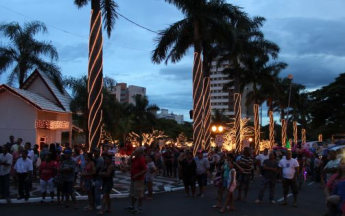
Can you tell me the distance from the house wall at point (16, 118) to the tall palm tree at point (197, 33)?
338 inches

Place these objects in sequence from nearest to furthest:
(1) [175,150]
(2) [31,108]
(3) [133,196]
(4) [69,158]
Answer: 1. (3) [133,196]
2. (4) [69,158]
3. (1) [175,150]
4. (2) [31,108]

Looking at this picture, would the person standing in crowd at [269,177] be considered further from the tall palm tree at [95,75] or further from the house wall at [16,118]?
the house wall at [16,118]

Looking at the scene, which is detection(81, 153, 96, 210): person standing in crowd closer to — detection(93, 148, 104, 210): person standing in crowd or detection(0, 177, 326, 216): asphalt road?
detection(93, 148, 104, 210): person standing in crowd

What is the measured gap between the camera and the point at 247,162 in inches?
566

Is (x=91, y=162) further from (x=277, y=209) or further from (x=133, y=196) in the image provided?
(x=277, y=209)

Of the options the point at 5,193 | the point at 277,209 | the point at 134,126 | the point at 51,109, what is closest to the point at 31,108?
the point at 51,109

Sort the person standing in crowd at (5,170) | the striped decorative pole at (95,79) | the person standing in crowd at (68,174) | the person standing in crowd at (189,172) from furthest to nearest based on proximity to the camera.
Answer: the striped decorative pole at (95,79), the person standing in crowd at (189,172), the person standing in crowd at (5,170), the person standing in crowd at (68,174)

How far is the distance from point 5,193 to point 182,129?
81.5 metres

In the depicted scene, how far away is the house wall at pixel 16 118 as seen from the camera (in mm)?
26109

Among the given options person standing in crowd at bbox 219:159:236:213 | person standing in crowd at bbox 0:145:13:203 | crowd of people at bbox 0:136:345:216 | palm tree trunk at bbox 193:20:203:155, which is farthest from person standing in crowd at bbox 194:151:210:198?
palm tree trunk at bbox 193:20:203:155

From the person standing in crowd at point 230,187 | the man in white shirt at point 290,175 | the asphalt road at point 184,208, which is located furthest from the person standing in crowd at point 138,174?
the man in white shirt at point 290,175

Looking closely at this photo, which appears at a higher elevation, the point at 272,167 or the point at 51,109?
the point at 51,109

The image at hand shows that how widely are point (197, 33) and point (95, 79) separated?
29.0ft

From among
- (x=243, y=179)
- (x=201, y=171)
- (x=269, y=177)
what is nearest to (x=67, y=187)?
(x=201, y=171)
